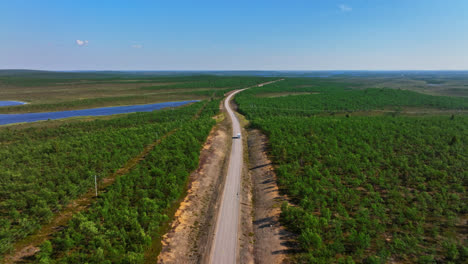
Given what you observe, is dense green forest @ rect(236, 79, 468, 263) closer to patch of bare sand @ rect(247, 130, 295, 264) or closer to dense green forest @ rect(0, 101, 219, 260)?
patch of bare sand @ rect(247, 130, 295, 264)

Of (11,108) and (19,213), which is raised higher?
(11,108)

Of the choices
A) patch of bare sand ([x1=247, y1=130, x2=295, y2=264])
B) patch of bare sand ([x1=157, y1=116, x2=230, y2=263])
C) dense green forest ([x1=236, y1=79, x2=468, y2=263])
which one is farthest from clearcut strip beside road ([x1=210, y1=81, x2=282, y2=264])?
dense green forest ([x1=236, y1=79, x2=468, y2=263])

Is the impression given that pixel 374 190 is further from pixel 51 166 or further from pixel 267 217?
pixel 51 166

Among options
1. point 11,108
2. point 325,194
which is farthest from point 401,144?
point 11,108

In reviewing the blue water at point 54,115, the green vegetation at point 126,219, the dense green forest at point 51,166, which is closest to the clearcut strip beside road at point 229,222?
the green vegetation at point 126,219

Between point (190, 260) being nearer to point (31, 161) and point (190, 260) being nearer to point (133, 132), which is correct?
point (31, 161)
